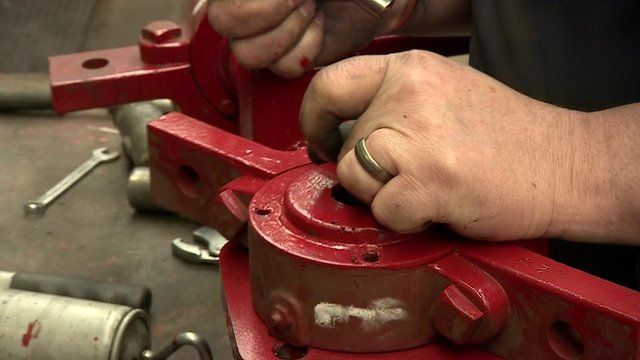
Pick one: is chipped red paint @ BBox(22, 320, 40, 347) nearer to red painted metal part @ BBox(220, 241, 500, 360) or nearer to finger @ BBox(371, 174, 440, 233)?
red painted metal part @ BBox(220, 241, 500, 360)

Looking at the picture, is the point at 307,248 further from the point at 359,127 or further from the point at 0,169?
the point at 0,169

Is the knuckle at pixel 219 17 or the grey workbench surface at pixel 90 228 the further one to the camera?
the grey workbench surface at pixel 90 228

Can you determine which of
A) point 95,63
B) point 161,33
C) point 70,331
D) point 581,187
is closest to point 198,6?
point 161,33

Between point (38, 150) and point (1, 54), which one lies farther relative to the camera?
point (1, 54)

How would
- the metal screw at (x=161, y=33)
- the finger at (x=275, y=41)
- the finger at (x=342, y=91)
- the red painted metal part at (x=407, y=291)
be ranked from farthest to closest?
the metal screw at (x=161, y=33)
the finger at (x=275, y=41)
the finger at (x=342, y=91)
the red painted metal part at (x=407, y=291)

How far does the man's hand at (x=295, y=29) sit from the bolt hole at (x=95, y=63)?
0.35m

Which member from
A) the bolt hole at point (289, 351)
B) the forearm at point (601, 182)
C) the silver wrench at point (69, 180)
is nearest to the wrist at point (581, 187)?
the forearm at point (601, 182)

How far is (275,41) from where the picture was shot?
3.26ft

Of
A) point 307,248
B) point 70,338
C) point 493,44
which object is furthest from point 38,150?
point 307,248

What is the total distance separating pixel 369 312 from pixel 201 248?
661 mm

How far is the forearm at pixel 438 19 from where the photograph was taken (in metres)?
1.17

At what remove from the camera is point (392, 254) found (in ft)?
2.25

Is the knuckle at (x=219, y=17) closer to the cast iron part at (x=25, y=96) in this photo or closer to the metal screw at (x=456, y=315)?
the metal screw at (x=456, y=315)

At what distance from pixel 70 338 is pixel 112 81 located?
42cm
